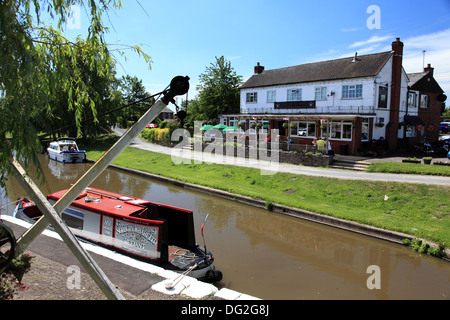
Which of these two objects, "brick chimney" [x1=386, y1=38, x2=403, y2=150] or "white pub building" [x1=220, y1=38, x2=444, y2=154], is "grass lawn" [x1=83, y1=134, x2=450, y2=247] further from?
"brick chimney" [x1=386, y1=38, x2=403, y2=150]

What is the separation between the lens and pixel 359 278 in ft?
Result: 27.5

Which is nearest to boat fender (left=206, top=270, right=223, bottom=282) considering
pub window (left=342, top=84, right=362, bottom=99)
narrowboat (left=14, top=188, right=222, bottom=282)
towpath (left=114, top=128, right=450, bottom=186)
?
narrowboat (left=14, top=188, right=222, bottom=282)

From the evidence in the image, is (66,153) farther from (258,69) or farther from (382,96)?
(382,96)

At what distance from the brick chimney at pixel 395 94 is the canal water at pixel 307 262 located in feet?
50.1

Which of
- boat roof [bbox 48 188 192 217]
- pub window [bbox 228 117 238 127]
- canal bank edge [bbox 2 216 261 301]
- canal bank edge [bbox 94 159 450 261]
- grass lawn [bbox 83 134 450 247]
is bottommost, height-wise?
canal bank edge [bbox 94 159 450 261]

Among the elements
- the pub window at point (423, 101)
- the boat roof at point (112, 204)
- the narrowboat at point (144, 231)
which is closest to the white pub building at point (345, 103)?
the pub window at point (423, 101)

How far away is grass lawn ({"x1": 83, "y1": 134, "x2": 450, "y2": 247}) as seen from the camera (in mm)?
11180

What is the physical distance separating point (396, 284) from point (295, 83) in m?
21.6

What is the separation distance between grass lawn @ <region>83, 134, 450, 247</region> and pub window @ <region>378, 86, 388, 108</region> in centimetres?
1041

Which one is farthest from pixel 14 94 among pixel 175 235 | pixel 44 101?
pixel 175 235

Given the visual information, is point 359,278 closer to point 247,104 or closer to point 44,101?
point 44,101

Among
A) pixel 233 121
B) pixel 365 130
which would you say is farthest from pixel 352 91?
pixel 233 121

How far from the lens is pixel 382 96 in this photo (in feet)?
76.2

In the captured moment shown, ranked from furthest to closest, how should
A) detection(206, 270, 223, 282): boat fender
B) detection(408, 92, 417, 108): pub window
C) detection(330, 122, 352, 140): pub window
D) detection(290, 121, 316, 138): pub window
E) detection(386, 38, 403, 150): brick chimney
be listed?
detection(408, 92, 417, 108): pub window → detection(290, 121, 316, 138): pub window → detection(386, 38, 403, 150): brick chimney → detection(330, 122, 352, 140): pub window → detection(206, 270, 223, 282): boat fender
